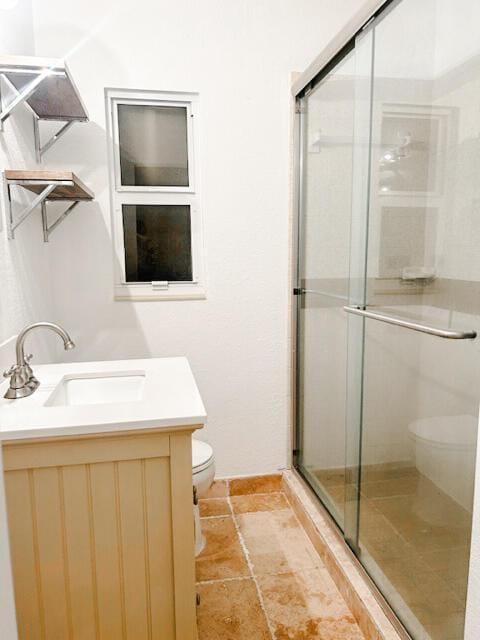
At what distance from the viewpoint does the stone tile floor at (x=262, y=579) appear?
60.7 inches

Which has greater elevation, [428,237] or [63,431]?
[428,237]

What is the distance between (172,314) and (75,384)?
0.74 metres

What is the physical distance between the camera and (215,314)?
90.5 inches

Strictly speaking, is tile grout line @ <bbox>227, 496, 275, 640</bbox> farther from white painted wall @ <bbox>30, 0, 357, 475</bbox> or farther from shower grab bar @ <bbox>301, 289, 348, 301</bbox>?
shower grab bar @ <bbox>301, 289, 348, 301</bbox>

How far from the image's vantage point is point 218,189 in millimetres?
2221

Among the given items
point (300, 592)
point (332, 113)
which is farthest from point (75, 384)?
point (332, 113)

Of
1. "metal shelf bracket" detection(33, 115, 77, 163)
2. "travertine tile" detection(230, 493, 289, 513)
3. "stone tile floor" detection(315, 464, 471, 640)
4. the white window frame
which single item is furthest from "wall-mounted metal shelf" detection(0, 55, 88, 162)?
"travertine tile" detection(230, 493, 289, 513)

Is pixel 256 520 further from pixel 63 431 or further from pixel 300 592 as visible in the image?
pixel 63 431

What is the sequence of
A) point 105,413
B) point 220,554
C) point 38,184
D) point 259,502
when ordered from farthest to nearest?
point 259,502, point 220,554, point 38,184, point 105,413

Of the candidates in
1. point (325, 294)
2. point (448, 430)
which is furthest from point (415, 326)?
point (325, 294)

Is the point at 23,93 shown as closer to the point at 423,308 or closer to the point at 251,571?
the point at 423,308

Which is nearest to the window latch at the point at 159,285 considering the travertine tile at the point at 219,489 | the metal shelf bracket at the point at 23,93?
the metal shelf bracket at the point at 23,93

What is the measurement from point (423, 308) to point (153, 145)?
60.4 inches

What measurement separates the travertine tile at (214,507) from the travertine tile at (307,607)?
50cm
